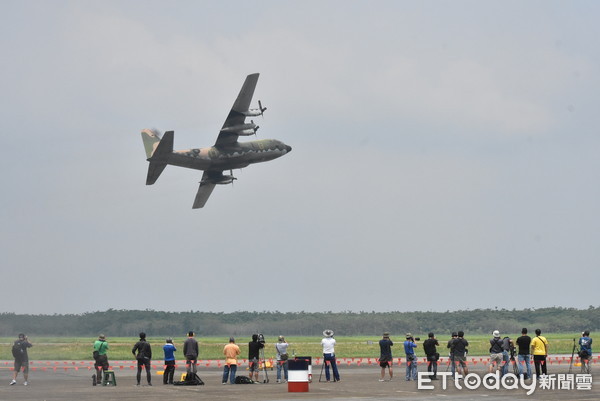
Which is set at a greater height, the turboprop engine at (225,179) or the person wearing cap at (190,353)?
the turboprop engine at (225,179)

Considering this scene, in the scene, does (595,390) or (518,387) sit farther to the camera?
(518,387)

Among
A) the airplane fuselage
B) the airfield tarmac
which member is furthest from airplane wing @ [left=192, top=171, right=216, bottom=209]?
the airfield tarmac

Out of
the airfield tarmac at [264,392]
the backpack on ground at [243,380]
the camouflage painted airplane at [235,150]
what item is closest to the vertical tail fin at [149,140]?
the camouflage painted airplane at [235,150]

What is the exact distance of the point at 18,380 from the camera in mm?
37656

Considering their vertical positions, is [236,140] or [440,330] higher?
[236,140]

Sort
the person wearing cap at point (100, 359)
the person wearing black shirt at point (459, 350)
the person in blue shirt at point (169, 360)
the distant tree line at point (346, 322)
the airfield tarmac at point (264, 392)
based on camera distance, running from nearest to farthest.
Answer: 1. the airfield tarmac at point (264, 392)
2. the person in blue shirt at point (169, 360)
3. the person wearing black shirt at point (459, 350)
4. the person wearing cap at point (100, 359)
5. the distant tree line at point (346, 322)

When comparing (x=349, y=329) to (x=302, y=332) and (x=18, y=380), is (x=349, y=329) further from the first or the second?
(x=18, y=380)

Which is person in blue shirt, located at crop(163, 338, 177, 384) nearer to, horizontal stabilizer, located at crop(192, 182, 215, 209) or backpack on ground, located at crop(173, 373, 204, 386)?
backpack on ground, located at crop(173, 373, 204, 386)

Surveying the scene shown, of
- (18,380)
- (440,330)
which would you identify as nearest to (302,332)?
(440,330)

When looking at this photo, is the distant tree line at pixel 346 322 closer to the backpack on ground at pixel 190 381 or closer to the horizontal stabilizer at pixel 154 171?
the horizontal stabilizer at pixel 154 171

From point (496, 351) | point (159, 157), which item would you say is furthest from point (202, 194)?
point (496, 351)

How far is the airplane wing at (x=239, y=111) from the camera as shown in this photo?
57.9m

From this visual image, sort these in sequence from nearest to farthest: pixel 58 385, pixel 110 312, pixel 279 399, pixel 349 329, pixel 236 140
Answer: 1. pixel 279 399
2. pixel 58 385
3. pixel 236 140
4. pixel 110 312
5. pixel 349 329

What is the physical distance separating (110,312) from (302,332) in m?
41.1
